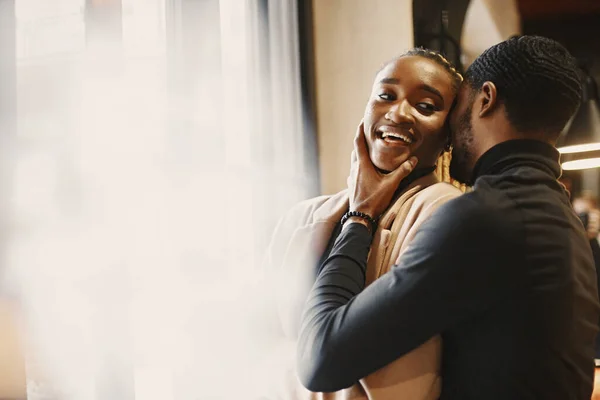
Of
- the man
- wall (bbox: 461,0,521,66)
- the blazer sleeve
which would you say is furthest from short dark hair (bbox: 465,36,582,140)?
wall (bbox: 461,0,521,66)

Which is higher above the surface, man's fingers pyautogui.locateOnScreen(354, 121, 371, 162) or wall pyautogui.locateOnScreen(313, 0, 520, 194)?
wall pyautogui.locateOnScreen(313, 0, 520, 194)

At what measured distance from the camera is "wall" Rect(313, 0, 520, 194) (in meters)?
2.26

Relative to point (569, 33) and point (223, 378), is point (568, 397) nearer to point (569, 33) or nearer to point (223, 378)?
point (223, 378)

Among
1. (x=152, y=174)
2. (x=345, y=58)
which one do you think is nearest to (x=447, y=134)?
(x=152, y=174)

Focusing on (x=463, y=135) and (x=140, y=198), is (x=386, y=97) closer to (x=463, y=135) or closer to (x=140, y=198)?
(x=463, y=135)

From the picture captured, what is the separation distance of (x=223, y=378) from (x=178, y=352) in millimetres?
175

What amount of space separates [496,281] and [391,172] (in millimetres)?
290

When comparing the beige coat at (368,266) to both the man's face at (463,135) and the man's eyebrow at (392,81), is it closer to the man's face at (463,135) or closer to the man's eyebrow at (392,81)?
the man's face at (463,135)

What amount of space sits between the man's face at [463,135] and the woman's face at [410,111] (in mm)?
31

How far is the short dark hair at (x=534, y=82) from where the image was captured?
0.89 m

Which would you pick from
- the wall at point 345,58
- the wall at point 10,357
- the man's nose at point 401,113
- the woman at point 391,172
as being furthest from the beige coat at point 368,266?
the wall at point 345,58

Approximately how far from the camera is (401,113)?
101 centimetres

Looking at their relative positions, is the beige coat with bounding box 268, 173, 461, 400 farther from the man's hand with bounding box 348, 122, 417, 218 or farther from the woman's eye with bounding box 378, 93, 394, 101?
the woman's eye with bounding box 378, 93, 394, 101

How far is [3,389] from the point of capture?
772 mm
